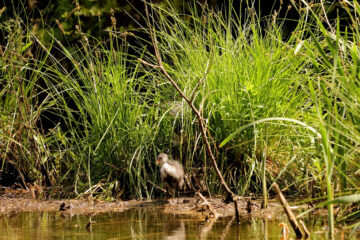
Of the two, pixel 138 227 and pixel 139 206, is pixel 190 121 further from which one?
pixel 138 227

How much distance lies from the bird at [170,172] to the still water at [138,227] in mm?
457

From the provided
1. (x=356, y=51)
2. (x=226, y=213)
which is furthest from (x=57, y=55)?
(x=356, y=51)

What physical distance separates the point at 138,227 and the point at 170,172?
1.14m

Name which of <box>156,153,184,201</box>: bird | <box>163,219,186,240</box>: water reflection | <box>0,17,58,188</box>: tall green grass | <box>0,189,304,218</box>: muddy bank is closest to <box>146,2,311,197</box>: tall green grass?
<box>156,153,184,201</box>: bird

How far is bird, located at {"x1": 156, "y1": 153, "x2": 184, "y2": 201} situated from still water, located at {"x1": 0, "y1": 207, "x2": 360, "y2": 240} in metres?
0.46

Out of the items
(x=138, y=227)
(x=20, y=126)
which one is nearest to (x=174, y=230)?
(x=138, y=227)

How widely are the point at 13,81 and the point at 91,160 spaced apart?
4.54ft

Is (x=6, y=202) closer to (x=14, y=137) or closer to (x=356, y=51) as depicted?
(x=14, y=137)

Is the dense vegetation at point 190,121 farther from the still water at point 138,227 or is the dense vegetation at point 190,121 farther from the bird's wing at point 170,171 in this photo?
the still water at point 138,227

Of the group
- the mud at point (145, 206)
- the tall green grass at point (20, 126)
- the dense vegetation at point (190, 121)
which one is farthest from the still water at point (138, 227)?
the tall green grass at point (20, 126)

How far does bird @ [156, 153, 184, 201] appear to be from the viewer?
18.3 feet

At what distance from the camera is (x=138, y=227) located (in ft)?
14.7

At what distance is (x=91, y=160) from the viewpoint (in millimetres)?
6215

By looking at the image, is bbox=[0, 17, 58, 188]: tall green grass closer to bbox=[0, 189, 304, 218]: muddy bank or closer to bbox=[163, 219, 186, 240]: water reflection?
bbox=[0, 189, 304, 218]: muddy bank
